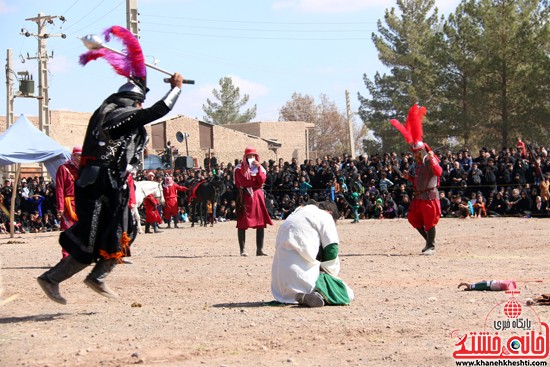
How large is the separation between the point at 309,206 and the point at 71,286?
11.0 ft

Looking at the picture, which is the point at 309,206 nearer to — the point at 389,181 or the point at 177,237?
the point at 177,237

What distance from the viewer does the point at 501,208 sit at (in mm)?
23406

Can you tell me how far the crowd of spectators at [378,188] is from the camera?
2311 cm

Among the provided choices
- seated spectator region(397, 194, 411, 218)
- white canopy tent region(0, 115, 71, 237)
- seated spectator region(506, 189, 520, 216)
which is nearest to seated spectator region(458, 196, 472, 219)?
seated spectator region(506, 189, 520, 216)

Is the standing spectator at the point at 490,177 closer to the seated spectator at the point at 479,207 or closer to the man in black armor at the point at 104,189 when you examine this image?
the seated spectator at the point at 479,207

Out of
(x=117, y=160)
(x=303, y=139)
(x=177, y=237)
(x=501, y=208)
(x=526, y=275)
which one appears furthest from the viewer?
(x=303, y=139)

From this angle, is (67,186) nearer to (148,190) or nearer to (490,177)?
(148,190)

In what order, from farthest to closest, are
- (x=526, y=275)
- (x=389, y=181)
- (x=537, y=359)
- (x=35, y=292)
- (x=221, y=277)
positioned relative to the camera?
(x=389, y=181) → (x=221, y=277) → (x=526, y=275) → (x=35, y=292) → (x=537, y=359)

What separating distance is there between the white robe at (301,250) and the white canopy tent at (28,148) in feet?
48.9

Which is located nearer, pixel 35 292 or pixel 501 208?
pixel 35 292

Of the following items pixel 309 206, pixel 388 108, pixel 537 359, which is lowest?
pixel 537 359

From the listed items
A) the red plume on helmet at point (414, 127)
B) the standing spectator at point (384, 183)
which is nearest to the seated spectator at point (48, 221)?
the standing spectator at point (384, 183)

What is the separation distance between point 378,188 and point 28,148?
10.2 metres

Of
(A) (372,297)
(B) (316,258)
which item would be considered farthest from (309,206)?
(A) (372,297)
